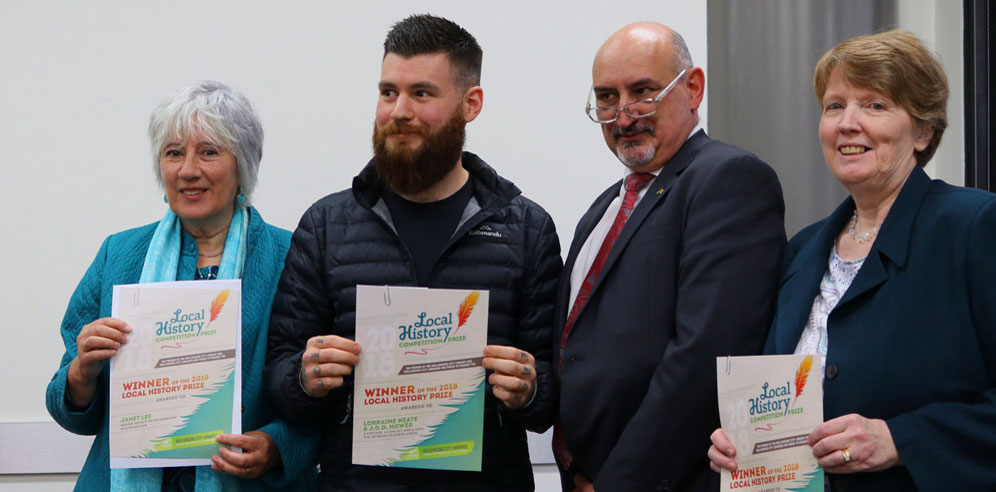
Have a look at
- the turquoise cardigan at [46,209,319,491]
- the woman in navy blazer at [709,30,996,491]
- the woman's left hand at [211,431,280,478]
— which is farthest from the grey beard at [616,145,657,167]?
the woman's left hand at [211,431,280,478]

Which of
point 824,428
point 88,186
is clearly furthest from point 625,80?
point 88,186

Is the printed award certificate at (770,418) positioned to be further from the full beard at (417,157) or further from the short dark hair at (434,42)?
the short dark hair at (434,42)

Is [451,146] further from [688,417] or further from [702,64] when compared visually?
[702,64]

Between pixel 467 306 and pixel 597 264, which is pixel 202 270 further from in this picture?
pixel 597 264

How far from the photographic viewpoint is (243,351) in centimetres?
242

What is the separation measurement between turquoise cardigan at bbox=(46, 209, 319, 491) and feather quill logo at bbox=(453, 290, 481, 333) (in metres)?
0.62

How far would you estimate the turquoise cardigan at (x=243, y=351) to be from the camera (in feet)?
7.77

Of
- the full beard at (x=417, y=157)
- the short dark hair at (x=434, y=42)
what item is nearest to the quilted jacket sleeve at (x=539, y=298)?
the full beard at (x=417, y=157)

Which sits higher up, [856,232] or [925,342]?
[856,232]

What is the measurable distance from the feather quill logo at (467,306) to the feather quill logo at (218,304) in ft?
2.03

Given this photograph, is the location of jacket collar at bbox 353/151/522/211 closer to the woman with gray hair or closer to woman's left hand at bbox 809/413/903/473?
the woman with gray hair

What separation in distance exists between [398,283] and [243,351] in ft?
1.60

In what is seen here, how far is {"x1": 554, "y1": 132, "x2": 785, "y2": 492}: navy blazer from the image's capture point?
6.56 ft

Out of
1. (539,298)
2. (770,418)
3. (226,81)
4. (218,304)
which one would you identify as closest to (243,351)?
(218,304)
